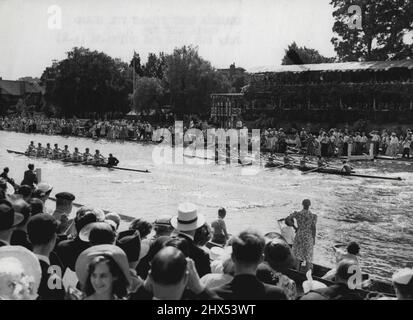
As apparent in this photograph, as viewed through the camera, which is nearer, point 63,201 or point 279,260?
point 279,260

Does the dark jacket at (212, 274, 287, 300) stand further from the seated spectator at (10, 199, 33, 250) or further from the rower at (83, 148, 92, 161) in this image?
the rower at (83, 148, 92, 161)

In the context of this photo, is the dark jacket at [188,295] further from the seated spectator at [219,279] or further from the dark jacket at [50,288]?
the dark jacket at [50,288]

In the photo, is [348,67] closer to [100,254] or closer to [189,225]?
[189,225]

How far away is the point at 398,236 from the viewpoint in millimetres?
15016

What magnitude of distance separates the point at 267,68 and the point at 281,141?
2181 centimetres

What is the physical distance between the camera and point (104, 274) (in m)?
4.17

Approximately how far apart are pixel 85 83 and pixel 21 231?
77.5 metres

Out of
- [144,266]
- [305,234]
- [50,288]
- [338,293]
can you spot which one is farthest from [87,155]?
[338,293]

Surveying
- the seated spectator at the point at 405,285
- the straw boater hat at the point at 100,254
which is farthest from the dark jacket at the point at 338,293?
the straw boater hat at the point at 100,254

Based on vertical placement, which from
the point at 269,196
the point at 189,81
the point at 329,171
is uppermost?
the point at 189,81

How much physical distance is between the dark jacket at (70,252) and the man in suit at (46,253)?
0.57m

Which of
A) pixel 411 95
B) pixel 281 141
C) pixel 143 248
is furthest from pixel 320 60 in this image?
pixel 143 248

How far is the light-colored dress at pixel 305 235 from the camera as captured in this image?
9758 mm
